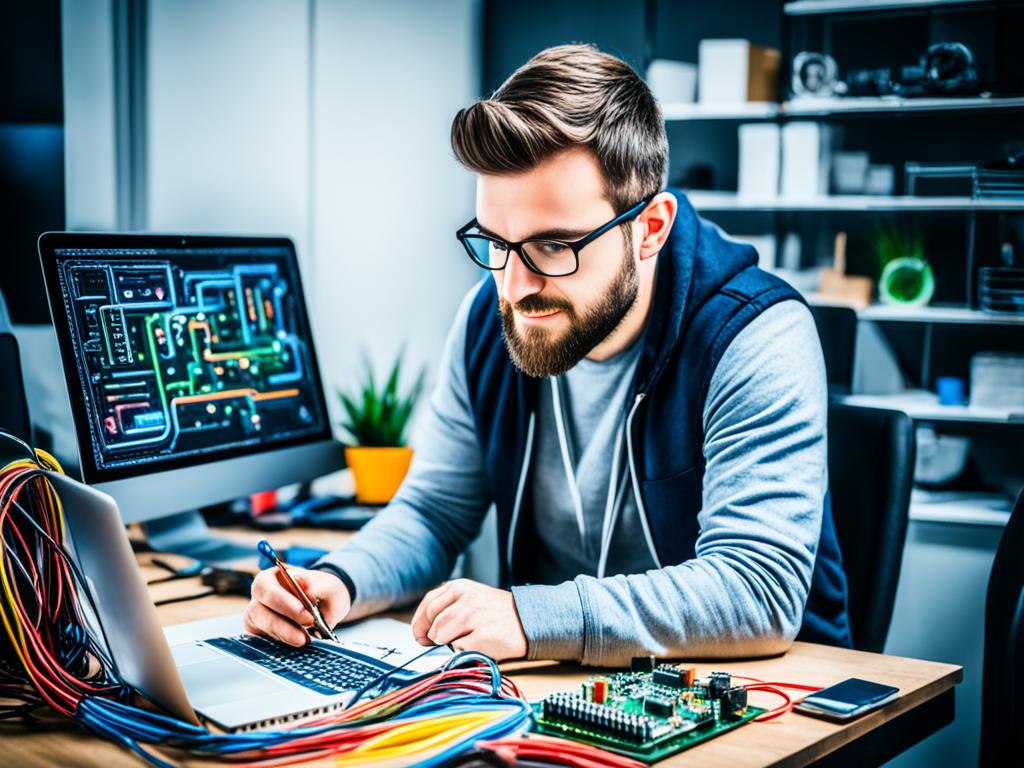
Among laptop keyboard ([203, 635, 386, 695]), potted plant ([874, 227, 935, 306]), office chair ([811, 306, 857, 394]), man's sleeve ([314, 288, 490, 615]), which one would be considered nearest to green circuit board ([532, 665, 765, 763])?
laptop keyboard ([203, 635, 386, 695])

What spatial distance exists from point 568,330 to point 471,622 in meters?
0.43

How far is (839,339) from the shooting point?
3684 mm

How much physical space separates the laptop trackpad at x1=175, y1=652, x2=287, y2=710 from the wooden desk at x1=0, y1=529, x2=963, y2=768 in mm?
106

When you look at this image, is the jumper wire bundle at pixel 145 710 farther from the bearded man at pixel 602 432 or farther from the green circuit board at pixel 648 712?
the bearded man at pixel 602 432

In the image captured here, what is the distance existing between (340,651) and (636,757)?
431 millimetres

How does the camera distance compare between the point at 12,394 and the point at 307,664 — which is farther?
the point at 12,394

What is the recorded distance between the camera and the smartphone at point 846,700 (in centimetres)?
110

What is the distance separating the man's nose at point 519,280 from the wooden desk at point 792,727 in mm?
464

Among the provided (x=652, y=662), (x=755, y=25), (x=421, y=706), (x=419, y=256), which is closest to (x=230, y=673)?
(x=421, y=706)

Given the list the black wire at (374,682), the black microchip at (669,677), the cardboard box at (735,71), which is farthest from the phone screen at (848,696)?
the cardboard box at (735,71)

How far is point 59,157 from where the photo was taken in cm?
203

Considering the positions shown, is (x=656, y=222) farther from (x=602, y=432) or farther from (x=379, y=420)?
(x=379, y=420)

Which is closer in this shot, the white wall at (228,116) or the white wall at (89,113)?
the white wall at (89,113)

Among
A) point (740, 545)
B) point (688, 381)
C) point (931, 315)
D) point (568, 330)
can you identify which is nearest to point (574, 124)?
point (568, 330)
